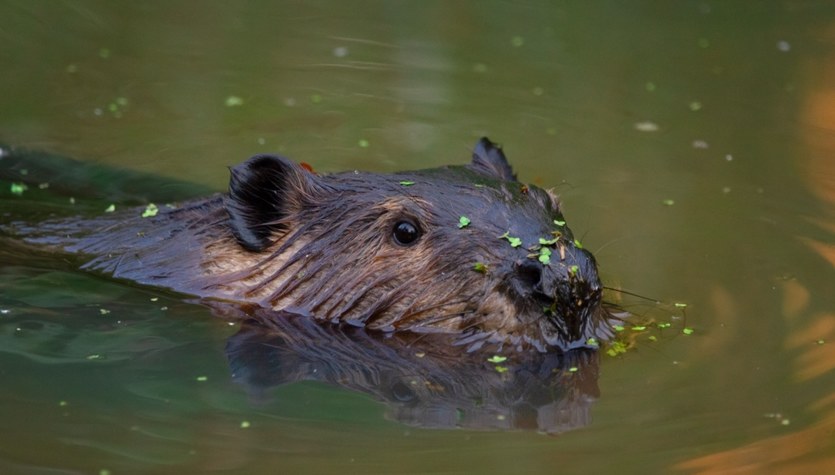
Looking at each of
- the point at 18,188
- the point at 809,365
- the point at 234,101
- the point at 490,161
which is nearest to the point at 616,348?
the point at 809,365

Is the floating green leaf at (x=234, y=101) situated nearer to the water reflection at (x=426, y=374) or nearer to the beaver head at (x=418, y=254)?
the beaver head at (x=418, y=254)

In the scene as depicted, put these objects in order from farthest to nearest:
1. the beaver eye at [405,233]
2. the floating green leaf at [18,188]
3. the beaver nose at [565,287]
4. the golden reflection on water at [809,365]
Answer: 1. the floating green leaf at [18,188]
2. the beaver eye at [405,233]
3. the beaver nose at [565,287]
4. the golden reflection on water at [809,365]

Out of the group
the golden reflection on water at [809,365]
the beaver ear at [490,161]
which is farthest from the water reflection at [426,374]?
the beaver ear at [490,161]

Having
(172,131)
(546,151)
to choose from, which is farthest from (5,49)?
(546,151)

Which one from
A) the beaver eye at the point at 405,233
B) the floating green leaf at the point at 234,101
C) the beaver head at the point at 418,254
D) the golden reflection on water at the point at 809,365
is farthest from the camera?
the floating green leaf at the point at 234,101

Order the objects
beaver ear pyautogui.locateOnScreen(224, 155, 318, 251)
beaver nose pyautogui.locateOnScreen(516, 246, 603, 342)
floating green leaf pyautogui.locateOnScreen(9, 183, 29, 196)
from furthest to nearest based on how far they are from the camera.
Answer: floating green leaf pyautogui.locateOnScreen(9, 183, 29, 196) → beaver ear pyautogui.locateOnScreen(224, 155, 318, 251) → beaver nose pyautogui.locateOnScreen(516, 246, 603, 342)

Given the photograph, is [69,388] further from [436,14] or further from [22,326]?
[436,14]

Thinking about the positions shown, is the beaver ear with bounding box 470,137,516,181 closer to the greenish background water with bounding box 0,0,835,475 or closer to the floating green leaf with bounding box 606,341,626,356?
the greenish background water with bounding box 0,0,835,475

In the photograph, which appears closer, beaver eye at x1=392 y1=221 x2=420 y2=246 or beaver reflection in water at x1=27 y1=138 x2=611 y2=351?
beaver reflection in water at x1=27 y1=138 x2=611 y2=351

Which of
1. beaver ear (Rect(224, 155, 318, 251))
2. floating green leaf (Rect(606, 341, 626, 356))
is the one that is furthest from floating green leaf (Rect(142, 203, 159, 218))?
floating green leaf (Rect(606, 341, 626, 356))
